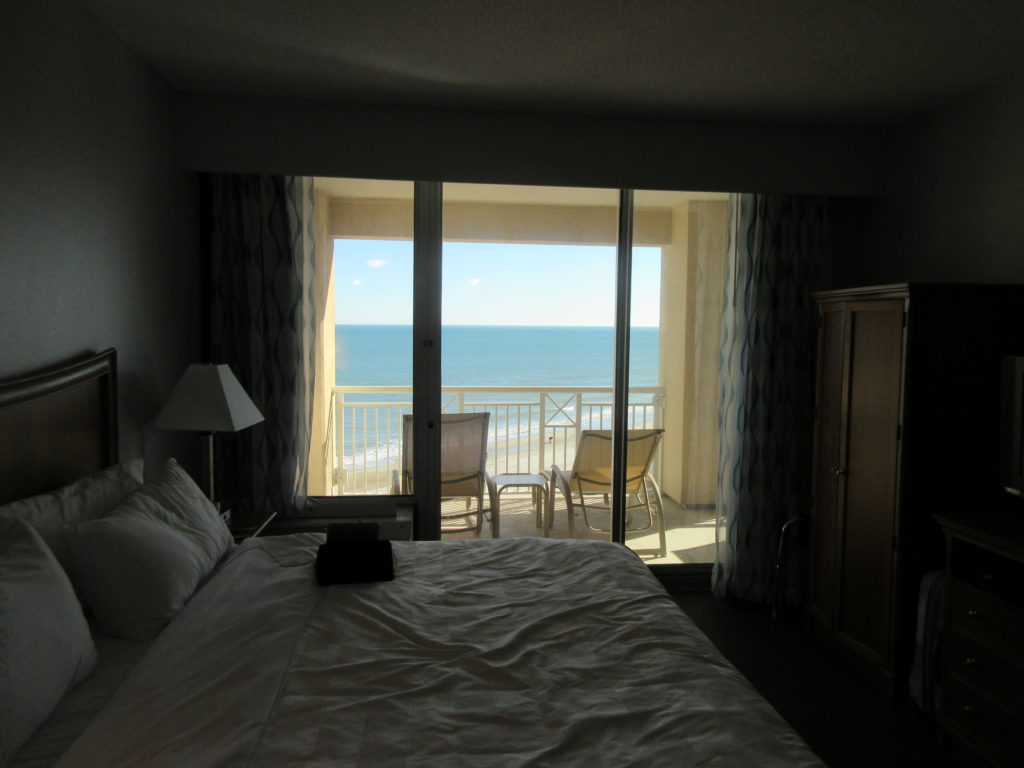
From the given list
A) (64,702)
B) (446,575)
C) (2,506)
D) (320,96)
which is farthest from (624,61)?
(64,702)

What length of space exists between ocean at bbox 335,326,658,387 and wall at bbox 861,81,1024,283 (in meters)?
1.40

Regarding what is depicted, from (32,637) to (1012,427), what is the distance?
3.24 metres

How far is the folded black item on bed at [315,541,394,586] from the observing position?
7.53 ft

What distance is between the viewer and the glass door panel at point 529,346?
4.00m

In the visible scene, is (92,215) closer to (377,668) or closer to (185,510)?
(185,510)

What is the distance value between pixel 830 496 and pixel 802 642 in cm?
77

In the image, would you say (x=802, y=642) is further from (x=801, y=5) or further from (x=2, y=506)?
(x=2, y=506)

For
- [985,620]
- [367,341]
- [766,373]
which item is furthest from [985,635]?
[367,341]

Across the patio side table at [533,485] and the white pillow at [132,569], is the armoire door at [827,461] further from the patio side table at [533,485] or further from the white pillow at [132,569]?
the white pillow at [132,569]

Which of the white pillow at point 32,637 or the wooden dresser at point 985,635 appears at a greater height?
the white pillow at point 32,637

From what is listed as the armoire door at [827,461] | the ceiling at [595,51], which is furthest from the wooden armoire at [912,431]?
the ceiling at [595,51]

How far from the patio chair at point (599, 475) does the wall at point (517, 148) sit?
145 cm

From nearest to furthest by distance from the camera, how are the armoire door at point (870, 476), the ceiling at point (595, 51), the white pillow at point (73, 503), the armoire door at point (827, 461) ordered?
the white pillow at point (73, 503), the ceiling at point (595, 51), the armoire door at point (870, 476), the armoire door at point (827, 461)

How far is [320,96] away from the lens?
350 cm
